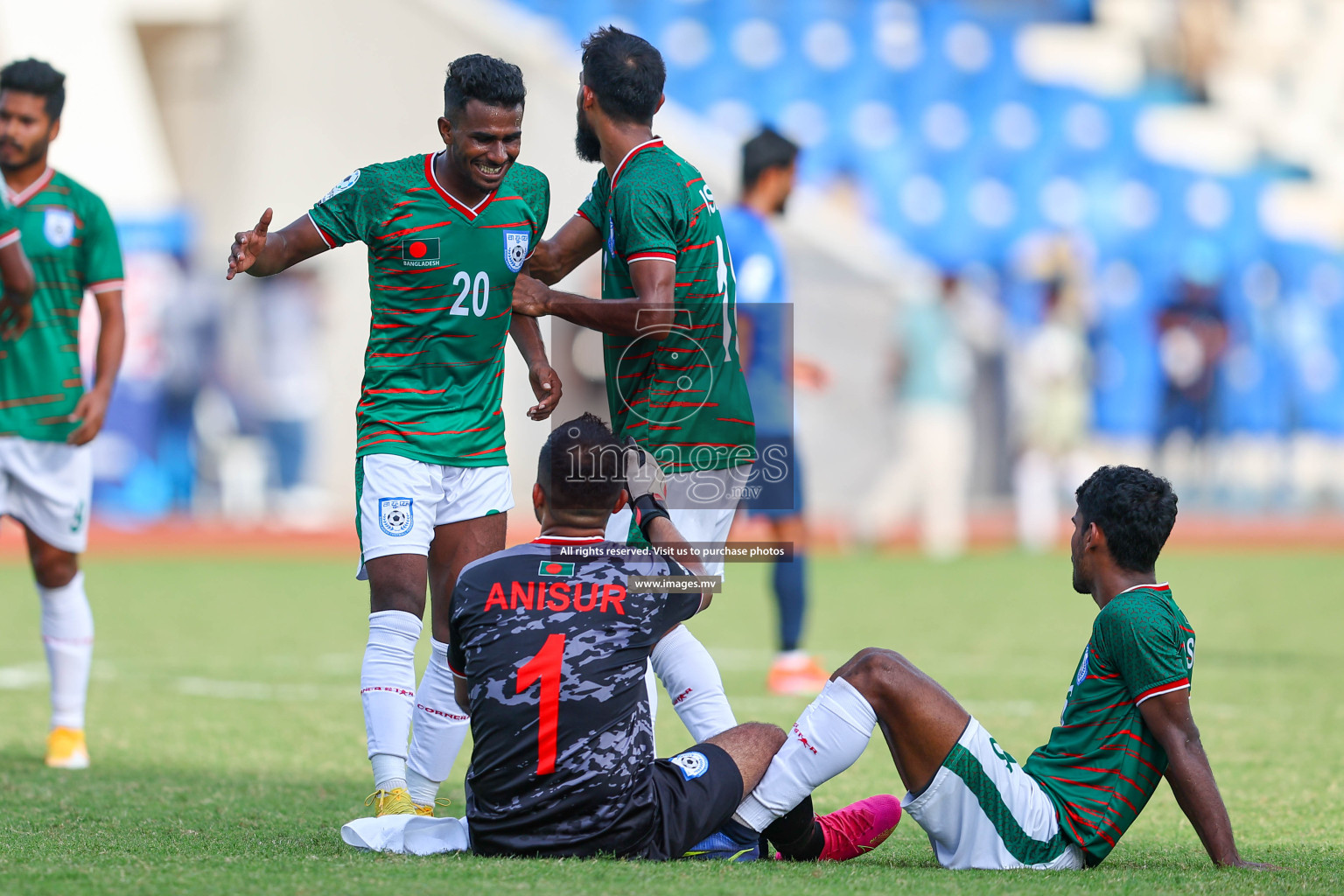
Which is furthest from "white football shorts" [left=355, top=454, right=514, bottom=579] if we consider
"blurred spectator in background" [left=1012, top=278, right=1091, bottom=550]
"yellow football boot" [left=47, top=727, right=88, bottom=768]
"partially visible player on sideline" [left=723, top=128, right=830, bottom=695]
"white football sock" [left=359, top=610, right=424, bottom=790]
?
"blurred spectator in background" [left=1012, top=278, right=1091, bottom=550]

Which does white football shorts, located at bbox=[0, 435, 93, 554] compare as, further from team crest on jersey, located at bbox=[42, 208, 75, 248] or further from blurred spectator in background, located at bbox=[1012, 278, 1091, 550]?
blurred spectator in background, located at bbox=[1012, 278, 1091, 550]

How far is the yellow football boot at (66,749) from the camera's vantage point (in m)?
5.79

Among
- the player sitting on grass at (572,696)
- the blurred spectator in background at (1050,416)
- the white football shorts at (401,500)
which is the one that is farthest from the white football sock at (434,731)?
the blurred spectator in background at (1050,416)

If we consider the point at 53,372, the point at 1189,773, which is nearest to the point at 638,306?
the point at 1189,773

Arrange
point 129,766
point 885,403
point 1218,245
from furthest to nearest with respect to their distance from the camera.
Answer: point 1218,245 < point 885,403 < point 129,766

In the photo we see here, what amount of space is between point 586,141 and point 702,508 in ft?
3.79

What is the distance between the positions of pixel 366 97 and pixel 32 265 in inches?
508

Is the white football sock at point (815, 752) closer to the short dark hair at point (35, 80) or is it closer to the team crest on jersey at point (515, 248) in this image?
the team crest on jersey at point (515, 248)

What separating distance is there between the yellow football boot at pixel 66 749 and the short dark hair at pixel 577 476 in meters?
2.79

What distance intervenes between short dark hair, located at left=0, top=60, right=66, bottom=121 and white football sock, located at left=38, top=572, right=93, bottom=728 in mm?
1848

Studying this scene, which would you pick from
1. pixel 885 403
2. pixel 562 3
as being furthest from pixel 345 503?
pixel 562 3

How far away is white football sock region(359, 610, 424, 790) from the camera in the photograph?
4.45m

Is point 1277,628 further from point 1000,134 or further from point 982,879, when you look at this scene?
point 1000,134

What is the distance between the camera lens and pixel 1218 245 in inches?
842
